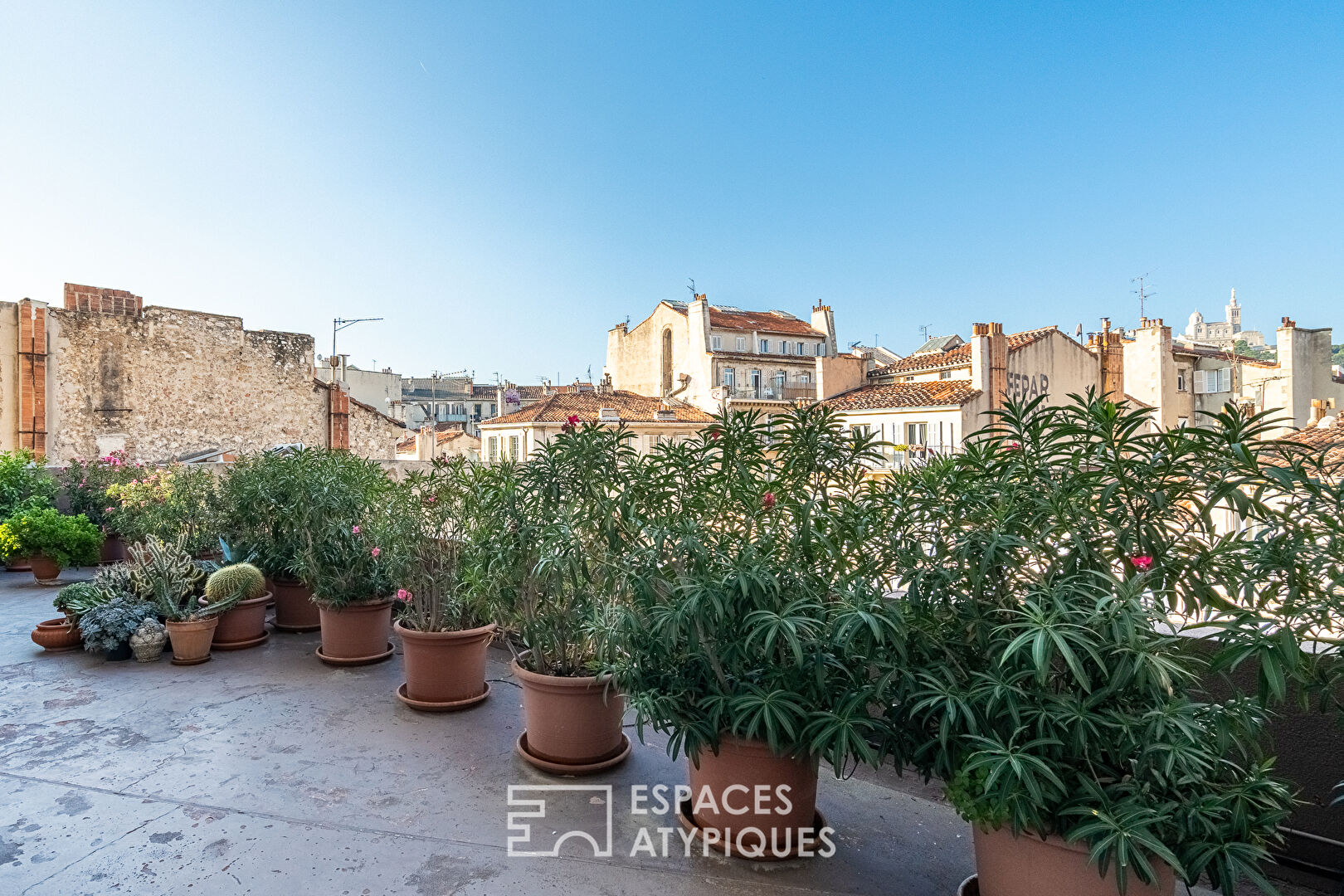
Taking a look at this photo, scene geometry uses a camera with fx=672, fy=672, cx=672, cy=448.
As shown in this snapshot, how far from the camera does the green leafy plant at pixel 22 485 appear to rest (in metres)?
7.61

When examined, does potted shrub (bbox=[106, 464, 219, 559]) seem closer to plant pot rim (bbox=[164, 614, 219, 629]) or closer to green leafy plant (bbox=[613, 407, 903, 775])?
plant pot rim (bbox=[164, 614, 219, 629])

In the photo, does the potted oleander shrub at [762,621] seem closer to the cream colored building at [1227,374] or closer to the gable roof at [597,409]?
the gable roof at [597,409]

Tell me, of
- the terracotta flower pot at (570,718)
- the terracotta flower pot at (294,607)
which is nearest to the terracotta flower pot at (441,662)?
the terracotta flower pot at (570,718)

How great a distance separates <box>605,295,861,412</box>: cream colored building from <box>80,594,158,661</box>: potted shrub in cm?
2250

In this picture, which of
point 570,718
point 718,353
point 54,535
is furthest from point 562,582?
point 718,353

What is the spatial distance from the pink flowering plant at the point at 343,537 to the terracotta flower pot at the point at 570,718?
165 centimetres

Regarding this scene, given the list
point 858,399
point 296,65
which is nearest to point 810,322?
point 858,399

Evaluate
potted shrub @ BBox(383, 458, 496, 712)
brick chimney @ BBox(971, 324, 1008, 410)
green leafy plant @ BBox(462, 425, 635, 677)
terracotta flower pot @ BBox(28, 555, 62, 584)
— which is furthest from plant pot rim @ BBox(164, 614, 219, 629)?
brick chimney @ BBox(971, 324, 1008, 410)

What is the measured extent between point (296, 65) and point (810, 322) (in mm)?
31214

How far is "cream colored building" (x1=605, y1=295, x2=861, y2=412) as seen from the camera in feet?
94.9

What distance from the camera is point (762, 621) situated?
211 cm

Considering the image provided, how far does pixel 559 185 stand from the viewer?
36.4 ft

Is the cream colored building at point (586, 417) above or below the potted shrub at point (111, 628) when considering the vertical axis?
above

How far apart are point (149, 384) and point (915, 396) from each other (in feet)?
59.6
